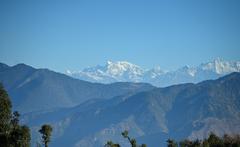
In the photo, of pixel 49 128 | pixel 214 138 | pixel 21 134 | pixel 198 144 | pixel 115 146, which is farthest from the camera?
pixel 214 138

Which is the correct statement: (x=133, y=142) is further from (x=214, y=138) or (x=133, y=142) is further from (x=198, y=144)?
(x=214, y=138)

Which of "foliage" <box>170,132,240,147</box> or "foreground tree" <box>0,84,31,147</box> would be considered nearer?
"foreground tree" <box>0,84,31,147</box>

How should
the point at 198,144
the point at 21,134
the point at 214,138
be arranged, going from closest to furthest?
1. the point at 21,134
2. the point at 198,144
3. the point at 214,138

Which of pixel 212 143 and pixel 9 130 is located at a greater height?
pixel 212 143

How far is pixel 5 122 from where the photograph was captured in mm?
111812

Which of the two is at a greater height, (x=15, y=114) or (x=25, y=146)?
(x=15, y=114)

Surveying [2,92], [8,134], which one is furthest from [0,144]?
[2,92]

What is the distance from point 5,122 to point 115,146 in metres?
31.5

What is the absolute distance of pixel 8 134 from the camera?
108125 mm

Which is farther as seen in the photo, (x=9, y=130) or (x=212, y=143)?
(x=212, y=143)

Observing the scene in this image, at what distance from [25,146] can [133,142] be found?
35.5 metres

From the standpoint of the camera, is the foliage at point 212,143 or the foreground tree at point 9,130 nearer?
the foreground tree at point 9,130

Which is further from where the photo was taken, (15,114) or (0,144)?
(15,114)

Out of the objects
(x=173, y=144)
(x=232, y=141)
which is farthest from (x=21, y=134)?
(x=232, y=141)
